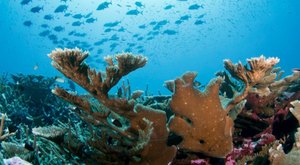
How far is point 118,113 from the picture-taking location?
2691mm

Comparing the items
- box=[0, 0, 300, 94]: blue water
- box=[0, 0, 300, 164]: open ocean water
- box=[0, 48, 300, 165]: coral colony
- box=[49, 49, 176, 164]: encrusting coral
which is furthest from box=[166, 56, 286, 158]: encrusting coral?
box=[0, 0, 300, 164]: open ocean water

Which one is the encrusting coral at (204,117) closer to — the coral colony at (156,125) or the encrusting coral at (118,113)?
the coral colony at (156,125)

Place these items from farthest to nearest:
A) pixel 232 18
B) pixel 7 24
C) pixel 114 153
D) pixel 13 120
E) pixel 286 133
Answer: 1. pixel 232 18
2. pixel 7 24
3. pixel 13 120
4. pixel 286 133
5. pixel 114 153

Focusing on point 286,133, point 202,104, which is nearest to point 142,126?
point 202,104

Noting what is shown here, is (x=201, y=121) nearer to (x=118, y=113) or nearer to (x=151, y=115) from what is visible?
(x=151, y=115)

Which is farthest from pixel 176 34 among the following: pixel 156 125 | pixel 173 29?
pixel 156 125

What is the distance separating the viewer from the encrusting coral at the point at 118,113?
2533 millimetres

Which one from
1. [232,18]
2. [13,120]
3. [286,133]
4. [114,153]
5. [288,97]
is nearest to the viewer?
[114,153]

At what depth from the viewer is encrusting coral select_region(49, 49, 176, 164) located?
2.53 m

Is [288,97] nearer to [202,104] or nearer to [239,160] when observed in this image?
[239,160]

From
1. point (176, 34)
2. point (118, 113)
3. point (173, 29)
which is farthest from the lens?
point (176, 34)

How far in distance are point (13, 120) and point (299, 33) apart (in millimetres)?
132917

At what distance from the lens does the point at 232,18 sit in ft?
380

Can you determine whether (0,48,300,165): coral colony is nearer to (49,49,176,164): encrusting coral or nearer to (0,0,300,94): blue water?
(49,49,176,164): encrusting coral
